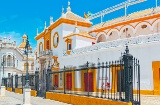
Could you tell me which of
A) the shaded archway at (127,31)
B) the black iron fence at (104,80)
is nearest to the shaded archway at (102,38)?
the shaded archway at (127,31)

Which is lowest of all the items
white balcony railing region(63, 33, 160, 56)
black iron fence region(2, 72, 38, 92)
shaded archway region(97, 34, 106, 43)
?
black iron fence region(2, 72, 38, 92)

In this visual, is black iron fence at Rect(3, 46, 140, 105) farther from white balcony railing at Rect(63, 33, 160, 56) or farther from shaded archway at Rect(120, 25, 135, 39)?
shaded archway at Rect(120, 25, 135, 39)

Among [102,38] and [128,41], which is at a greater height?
[102,38]

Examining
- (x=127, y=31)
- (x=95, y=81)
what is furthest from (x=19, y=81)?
(x=127, y=31)

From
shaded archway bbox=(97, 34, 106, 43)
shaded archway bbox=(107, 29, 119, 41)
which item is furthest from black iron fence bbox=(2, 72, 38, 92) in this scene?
shaded archway bbox=(107, 29, 119, 41)

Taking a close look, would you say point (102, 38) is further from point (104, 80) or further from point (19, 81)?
point (19, 81)

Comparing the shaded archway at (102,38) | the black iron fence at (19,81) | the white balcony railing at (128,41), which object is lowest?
the black iron fence at (19,81)

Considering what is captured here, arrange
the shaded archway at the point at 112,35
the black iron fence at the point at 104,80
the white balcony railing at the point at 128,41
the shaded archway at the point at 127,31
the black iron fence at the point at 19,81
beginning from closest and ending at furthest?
1. the black iron fence at the point at 104,80
2. the white balcony railing at the point at 128,41
3. the black iron fence at the point at 19,81
4. the shaded archway at the point at 127,31
5. the shaded archway at the point at 112,35

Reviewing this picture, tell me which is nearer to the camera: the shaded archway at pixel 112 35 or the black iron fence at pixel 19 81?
the black iron fence at pixel 19 81

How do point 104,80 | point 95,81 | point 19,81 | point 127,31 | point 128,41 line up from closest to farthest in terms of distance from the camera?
point 128,41
point 104,80
point 95,81
point 127,31
point 19,81

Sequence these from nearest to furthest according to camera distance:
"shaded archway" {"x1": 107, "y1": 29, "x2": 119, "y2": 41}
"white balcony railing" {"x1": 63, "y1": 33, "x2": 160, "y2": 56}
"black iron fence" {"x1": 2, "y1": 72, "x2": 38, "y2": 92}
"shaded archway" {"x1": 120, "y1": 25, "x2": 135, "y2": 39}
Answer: "white balcony railing" {"x1": 63, "y1": 33, "x2": 160, "y2": 56}, "black iron fence" {"x1": 2, "y1": 72, "x2": 38, "y2": 92}, "shaded archway" {"x1": 120, "y1": 25, "x2": 135, "y2": 39}, "shaded archway" {"x1": 107, "y1": 29, "x2": 119, "y2": 41}

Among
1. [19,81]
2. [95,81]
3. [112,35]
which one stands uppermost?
[112,35]

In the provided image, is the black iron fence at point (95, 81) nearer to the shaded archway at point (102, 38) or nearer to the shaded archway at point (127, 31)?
the shaded archway at point (127, 31)

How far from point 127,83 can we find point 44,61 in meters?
26.0
